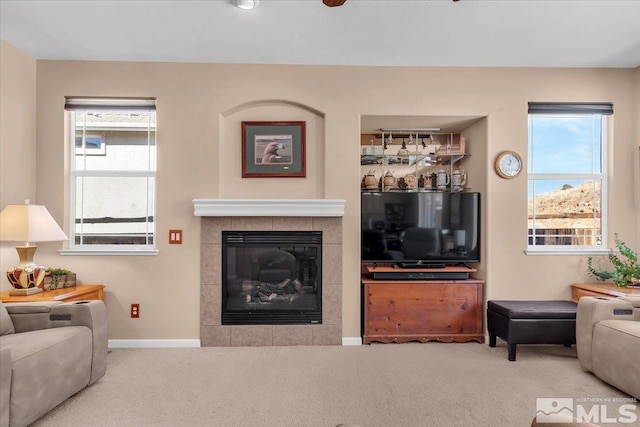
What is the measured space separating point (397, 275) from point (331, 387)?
4.26 ft

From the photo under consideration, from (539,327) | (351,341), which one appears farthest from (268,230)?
(539,327)

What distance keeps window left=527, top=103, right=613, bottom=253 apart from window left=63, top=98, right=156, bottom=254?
12.5 ft

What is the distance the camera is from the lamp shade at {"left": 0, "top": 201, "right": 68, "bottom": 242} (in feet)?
8.91

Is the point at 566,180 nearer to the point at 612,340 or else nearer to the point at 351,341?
the point at 612,340

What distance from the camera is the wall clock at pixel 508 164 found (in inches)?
136

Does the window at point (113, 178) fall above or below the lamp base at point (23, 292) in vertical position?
above

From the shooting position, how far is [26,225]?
277 centimetres

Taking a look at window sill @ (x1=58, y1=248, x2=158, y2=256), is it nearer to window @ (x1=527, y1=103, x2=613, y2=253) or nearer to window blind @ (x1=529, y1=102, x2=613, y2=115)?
window @ (x1=527, y1=103, x2=613, y2=253)

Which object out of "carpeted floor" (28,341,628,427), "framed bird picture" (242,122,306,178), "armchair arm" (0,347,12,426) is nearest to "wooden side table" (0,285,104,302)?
"carpeted floor" (28,341,628,427)

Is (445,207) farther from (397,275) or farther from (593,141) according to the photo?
(593,141)

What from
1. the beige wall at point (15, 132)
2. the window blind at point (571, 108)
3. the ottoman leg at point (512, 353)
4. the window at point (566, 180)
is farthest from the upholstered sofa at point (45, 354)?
the window blind at point (571, 108)

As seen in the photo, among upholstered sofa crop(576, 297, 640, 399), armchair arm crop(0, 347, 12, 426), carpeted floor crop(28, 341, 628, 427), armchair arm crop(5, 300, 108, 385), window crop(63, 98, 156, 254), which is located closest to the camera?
armchair arm crop(0, 347, 12, 426)

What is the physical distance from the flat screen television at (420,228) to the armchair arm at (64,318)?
2.26 meters

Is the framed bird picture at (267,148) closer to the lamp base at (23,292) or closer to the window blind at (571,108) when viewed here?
the lamp base at (23,292)
